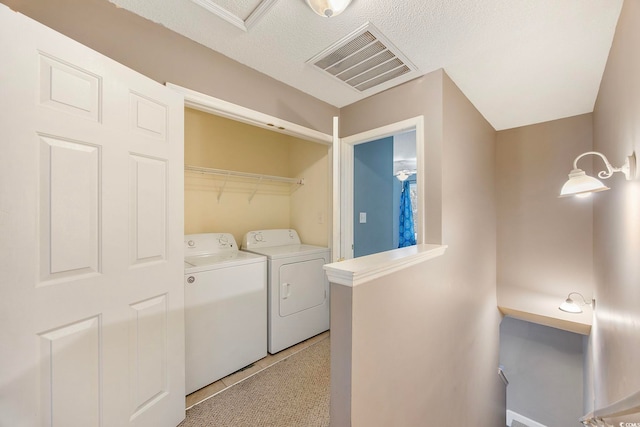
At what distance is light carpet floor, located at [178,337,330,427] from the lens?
1502mm

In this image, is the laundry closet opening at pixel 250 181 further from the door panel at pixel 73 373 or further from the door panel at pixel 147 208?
the door panel at pixel 73 373

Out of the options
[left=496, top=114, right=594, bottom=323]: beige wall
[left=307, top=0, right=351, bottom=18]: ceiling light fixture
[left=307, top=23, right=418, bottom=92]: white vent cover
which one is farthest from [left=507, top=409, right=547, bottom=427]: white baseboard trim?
[left=307, top=0, right=351, bottom=18]: ceiling light fixture

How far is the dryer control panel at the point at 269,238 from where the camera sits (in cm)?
258

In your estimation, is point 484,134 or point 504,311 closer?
point 484,134

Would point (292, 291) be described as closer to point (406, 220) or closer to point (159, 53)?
point (159, 53)

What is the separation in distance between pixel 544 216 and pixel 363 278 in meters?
2.79

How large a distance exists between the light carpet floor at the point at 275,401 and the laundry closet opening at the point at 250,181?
4.01 ft

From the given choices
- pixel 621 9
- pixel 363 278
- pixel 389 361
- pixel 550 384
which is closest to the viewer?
pixel 363 278

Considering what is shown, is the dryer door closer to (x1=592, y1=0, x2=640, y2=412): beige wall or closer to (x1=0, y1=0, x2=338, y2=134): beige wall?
(x1=0, y1=0, x2=338, y2=134): beige wall

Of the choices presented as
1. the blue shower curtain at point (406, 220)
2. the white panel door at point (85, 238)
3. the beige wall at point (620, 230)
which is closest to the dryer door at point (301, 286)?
the white panel door at point (85, 238)

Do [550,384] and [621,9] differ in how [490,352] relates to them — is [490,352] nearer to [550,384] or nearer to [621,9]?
[550,384]

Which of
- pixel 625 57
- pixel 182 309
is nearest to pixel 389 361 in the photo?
pixel 182 309

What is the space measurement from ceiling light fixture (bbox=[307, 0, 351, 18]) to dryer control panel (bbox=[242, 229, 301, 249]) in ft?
6.44

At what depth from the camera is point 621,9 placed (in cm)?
130
